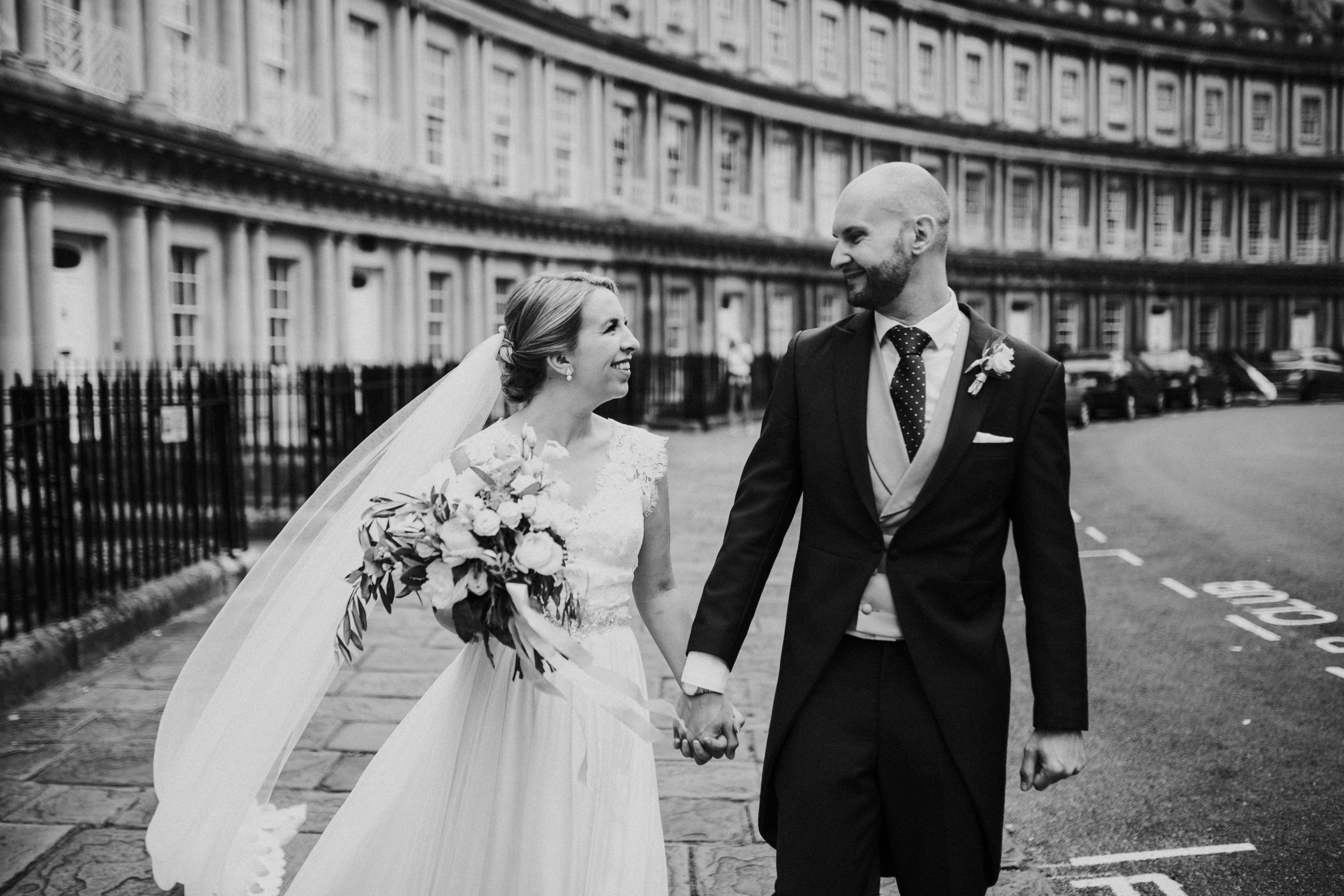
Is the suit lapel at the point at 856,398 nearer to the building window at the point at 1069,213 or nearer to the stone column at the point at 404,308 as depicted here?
the stone column at the point at 404,308

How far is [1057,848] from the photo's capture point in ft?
13.7

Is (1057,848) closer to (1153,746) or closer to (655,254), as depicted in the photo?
(1153,746)

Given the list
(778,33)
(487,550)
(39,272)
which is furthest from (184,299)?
(778,33)

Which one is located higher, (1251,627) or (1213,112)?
(1213,112)

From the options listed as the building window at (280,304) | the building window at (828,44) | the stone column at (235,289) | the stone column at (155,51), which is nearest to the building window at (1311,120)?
the building window at (828,44)

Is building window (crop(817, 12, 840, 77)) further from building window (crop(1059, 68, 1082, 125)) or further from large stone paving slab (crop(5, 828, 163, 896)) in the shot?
large stone paving slab (crop(5, 828, 163, 896))

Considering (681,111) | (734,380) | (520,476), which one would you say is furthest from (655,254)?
(520,476)

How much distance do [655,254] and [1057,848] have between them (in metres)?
26.1

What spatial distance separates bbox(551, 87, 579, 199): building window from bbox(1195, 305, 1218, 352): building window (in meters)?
28.7

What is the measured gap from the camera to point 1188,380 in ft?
101

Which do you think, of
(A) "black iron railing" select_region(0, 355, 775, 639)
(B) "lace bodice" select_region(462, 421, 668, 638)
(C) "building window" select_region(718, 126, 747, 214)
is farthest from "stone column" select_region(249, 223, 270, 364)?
(C) "building window" select_region(718, 126, 747, 214)

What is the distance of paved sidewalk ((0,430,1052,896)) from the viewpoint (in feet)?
13.0

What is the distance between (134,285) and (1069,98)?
118ft

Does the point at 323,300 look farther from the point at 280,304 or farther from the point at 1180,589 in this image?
the point at 1180,589
